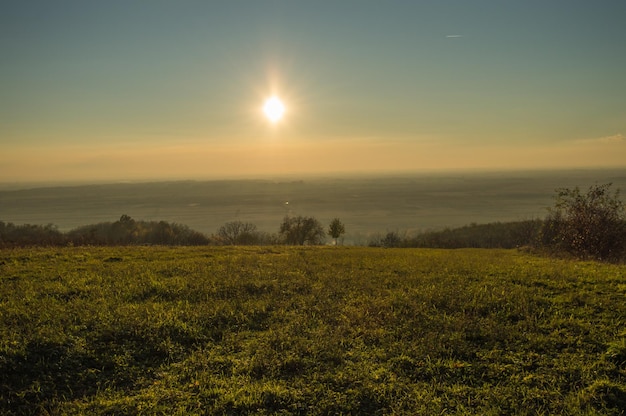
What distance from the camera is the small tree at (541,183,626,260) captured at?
97.7 ft

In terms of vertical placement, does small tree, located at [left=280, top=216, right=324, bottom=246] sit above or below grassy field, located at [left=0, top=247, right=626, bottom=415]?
below

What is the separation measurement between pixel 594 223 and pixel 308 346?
97.9 feet

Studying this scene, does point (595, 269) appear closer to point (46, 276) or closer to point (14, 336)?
point (14, 336)

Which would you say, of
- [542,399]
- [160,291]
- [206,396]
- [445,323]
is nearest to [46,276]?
[160,291]

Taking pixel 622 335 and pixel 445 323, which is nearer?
pixel 622 335

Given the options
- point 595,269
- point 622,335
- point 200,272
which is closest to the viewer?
point 622,335

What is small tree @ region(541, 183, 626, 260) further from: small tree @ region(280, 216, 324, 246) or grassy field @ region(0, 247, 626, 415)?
small tree @ region(280, 216, 324, 246)

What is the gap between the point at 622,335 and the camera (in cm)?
1027

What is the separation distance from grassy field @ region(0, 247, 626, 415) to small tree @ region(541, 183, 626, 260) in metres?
15.9

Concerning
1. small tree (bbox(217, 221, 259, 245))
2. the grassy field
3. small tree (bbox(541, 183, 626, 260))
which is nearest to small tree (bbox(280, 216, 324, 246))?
small tree (bbox(217, 221, 259, 245))

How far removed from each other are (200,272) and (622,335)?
15.6 meters

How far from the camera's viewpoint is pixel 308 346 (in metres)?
9.88

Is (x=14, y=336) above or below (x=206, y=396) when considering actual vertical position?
above

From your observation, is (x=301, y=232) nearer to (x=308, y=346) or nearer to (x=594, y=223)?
(x=594, y=223)
